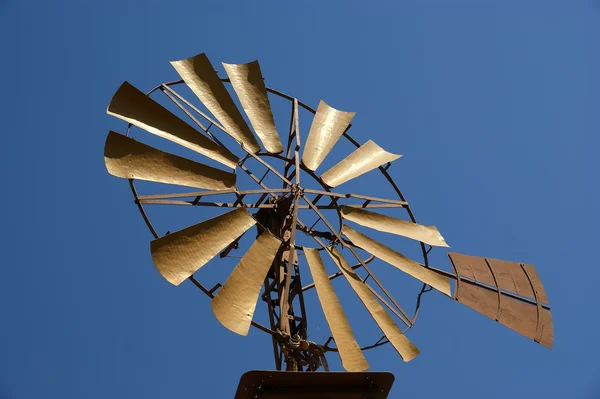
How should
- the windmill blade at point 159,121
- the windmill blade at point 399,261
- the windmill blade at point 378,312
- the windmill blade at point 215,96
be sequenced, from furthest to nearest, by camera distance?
the windmill blade at point 399,261 → the windmill blade at point 215,96 → the windmill blade at point 378,312 → the windmill blade at point 159,121

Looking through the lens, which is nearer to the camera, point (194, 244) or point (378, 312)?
point (194, 244)

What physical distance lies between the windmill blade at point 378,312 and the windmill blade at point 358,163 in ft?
3.04

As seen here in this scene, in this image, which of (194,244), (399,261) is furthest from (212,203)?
(399,261)

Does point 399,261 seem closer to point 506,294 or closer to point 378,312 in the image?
point 378,312

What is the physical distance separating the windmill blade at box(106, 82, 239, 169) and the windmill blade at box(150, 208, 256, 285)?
72 cm

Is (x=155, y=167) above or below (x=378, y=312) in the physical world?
above

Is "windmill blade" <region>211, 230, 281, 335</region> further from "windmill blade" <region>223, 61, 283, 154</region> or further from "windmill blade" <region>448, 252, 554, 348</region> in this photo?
"windmill blade" <region>448, 252, 554, 348</region>

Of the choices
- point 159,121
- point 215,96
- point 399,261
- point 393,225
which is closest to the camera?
point 159,121

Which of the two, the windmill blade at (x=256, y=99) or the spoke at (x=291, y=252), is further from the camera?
the windmill blade at (x=256, y=99)

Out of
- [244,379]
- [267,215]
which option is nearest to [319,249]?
[267,215]

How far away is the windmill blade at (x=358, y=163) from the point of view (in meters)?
9.70

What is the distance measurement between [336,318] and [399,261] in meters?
1.29

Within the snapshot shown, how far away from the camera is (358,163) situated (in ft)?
32.7

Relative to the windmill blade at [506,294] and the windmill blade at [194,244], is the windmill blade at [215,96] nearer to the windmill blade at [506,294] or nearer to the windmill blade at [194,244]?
the windmill blade at [194,244]
